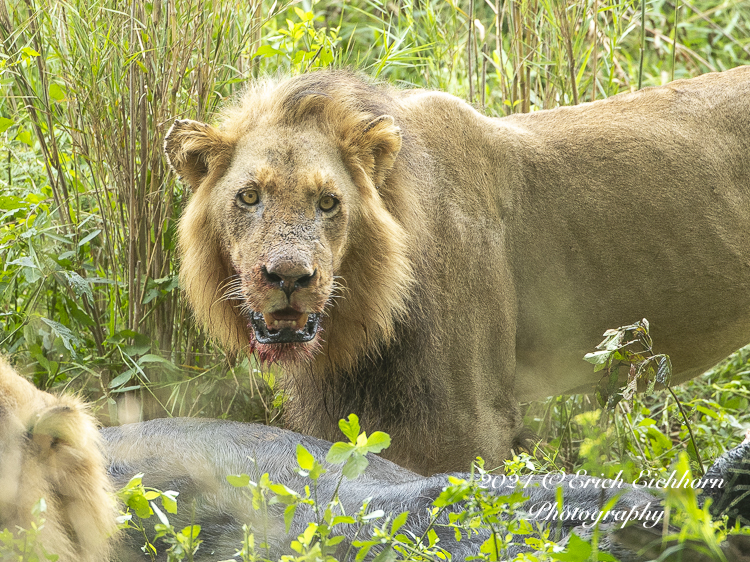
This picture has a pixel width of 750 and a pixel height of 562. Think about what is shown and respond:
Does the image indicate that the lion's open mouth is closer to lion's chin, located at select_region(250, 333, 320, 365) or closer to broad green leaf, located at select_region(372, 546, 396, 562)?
lion's chin, located at select_region(250, 333, 320, 365)

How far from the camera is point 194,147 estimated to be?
3682mm

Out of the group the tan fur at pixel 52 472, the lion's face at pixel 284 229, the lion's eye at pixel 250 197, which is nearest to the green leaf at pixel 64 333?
the lion's face at pixel 284 229

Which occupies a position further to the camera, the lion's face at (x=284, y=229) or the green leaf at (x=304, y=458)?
the lion's face at (x=284, y=229)

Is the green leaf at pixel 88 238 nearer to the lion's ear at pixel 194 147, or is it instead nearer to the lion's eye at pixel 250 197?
the lion's ear at pixel 194 147

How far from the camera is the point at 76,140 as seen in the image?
4625 millimetres

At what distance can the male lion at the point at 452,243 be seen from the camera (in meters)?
3.55

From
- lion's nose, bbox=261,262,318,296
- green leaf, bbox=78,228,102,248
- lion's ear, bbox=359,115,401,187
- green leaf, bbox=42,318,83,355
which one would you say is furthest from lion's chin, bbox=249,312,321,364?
green leaf, bbox=78,228,102,248

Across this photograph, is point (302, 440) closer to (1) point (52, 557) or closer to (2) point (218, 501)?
(2) point (218, 501)

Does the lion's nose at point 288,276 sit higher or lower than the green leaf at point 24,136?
lower

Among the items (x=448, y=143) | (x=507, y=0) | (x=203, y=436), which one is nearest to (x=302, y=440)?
(x=203, y=436)

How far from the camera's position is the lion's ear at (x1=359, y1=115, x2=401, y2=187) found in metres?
3.71

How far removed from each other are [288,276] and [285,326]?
0.94 ft

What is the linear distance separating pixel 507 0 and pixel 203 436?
3.37m

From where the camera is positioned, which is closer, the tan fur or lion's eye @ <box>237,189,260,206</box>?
the tan fur
